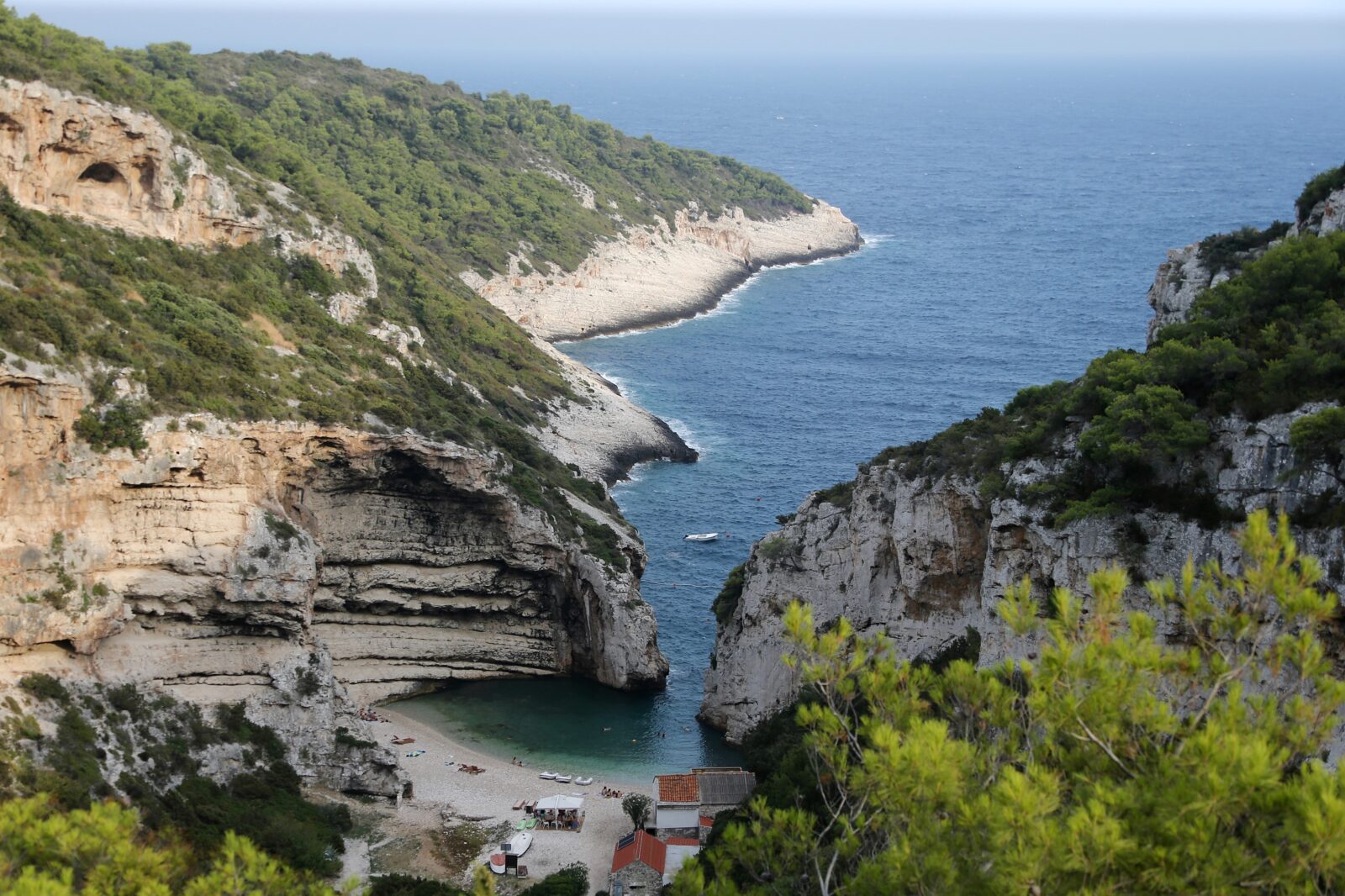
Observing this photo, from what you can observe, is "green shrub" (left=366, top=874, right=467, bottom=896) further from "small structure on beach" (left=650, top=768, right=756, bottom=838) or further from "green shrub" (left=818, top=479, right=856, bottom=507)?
"green shrub" (left=818, top=479, right=856, bottom=507)

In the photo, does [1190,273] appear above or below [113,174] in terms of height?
below

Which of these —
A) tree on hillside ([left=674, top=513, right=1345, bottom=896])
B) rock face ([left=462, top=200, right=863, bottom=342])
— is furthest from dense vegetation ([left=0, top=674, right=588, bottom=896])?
rock face ([left=462, top=200, right=863, bottom=342])

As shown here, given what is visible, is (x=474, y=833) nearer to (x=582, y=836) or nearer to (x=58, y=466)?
(x=582, y=836)

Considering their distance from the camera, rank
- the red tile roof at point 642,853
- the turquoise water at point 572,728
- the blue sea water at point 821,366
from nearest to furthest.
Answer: the red tile roof at point 642,853 < the turquoise water at point 572,728 < the blue sea water at point 821,366

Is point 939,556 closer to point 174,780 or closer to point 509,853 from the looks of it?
point 509,853

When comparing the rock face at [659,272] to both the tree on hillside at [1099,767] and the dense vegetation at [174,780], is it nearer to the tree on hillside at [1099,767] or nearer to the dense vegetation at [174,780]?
the dense vegetation at [174,780]

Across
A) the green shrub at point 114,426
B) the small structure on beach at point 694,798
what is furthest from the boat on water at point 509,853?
the green shrub at point 114,426

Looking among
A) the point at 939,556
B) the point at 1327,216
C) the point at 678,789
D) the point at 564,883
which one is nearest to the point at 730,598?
the point at 678,789
